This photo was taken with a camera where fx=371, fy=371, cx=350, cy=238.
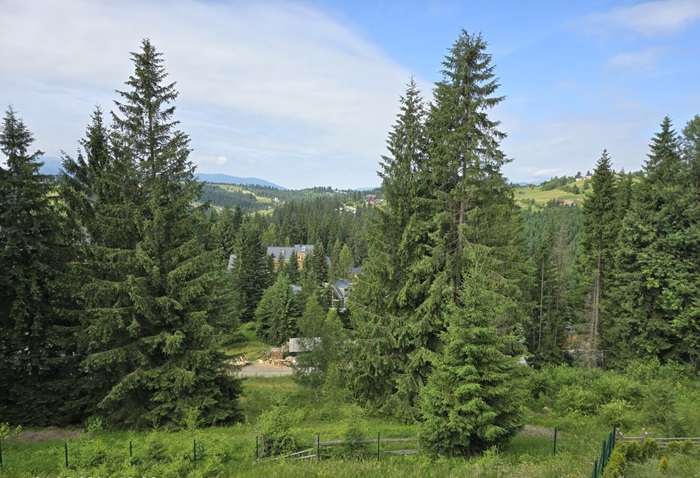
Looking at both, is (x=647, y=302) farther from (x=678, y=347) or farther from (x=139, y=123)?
(x=139, y=123)

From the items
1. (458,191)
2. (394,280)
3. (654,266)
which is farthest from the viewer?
(654,266)

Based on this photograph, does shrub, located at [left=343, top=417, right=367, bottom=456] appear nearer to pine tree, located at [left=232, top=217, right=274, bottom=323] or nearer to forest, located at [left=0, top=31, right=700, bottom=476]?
forest, located at [left=0, top=31, right=700, bottom=476]

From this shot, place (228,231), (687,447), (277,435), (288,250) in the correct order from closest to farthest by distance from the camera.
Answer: (687,447)
(277,435)
(228,231)
(288,250)

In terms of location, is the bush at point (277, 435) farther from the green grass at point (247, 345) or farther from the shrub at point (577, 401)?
the green grass at point (247, 345)

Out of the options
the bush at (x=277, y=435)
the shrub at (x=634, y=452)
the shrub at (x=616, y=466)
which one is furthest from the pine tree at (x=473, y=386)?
the bush at (x=277, y=435)

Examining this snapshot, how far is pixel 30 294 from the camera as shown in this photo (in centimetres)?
1485

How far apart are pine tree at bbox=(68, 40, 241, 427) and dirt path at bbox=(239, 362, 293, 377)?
21558 mm

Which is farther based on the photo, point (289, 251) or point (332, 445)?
point (289, 251)

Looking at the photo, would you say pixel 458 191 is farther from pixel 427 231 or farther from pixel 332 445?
pixel 332 445

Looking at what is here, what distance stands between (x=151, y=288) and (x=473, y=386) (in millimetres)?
12587

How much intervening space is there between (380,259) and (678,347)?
64.1ft

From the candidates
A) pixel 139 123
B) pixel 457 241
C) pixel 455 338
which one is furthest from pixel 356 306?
pixel 139 123

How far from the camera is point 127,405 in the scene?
15.1 m

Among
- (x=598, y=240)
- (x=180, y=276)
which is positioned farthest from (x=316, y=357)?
(x=598, y=240)
